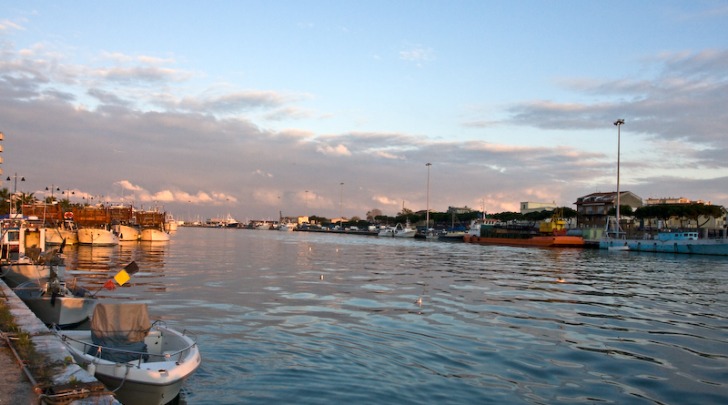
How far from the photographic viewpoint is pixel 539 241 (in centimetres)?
12131

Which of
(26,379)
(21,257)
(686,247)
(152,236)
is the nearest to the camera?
(26,379)

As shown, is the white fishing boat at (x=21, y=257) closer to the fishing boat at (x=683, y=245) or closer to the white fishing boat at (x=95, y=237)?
the white fishing boat at (x=95, y=237)

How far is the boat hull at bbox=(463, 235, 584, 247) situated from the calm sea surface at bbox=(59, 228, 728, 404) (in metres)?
78.3

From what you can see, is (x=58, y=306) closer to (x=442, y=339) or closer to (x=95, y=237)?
(x=442, y=339)

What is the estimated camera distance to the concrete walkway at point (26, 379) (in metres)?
8.62

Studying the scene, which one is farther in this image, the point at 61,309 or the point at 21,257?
the point at 21,257

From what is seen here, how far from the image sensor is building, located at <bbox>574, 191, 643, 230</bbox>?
149125 millimetres

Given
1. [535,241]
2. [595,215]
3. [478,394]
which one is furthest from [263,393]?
[595,215]

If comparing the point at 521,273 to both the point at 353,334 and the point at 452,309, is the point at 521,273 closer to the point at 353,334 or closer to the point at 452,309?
the point at 452,309

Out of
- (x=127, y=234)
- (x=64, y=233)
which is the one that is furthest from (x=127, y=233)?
(x=64, y=233)

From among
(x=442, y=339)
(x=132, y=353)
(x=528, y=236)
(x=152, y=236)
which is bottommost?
(x=442, y=339)

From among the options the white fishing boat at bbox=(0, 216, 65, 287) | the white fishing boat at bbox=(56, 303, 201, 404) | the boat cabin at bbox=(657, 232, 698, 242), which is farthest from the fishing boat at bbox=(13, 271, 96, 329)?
the boat cabin at bbox=(657, 232, 698, 242)

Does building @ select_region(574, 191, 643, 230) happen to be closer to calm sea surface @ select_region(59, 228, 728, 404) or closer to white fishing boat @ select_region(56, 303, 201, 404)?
calm sea surface @ select_region(59, 228, 728, 404)

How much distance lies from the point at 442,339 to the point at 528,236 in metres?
119
